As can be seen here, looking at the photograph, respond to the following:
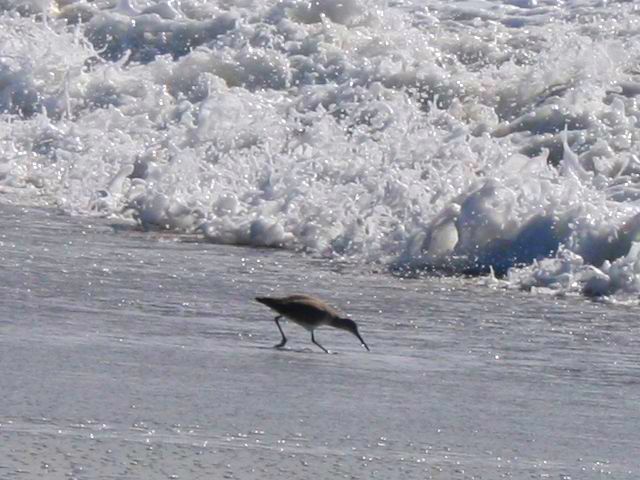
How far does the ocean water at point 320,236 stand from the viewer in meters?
6.23

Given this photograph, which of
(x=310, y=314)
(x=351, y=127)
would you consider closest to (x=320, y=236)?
(x=351, y=127)

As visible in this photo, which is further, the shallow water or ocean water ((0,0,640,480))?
ocean water ((0,0,640,480))

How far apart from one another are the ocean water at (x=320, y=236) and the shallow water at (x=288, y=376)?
0.06 feet

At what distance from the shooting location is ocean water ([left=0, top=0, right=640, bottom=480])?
6.23 metres

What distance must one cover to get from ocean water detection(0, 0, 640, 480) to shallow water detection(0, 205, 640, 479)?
0.02 m

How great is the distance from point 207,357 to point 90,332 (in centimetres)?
64

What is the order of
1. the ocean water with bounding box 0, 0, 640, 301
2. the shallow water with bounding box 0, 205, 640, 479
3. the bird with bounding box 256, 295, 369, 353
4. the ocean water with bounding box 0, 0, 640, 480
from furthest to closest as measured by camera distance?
the ocean water with bounding box 0, 0, 640, 301 < the bird with bounding box 256, 295, 369, 353 < the ocean water with bounding box 0, 0, 640, 480 < the shallow water with bounding box 0, 205, 640, 479

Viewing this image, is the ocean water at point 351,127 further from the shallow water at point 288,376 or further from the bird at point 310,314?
the bird at point 310,314

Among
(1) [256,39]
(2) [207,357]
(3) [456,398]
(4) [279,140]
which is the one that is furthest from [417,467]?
(1) [256,39]

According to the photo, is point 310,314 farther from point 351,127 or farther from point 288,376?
point 351,127

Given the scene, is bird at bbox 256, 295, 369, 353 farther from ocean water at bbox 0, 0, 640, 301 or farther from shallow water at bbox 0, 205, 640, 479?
ocean water at bbox 0, 0, 640, 301

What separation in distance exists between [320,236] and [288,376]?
3.85 m

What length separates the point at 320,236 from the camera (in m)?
11.0

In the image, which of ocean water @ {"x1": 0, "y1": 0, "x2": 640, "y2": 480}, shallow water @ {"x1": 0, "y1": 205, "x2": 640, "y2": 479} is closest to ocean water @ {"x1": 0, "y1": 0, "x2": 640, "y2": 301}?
ocean water @ {"x1": 0, "y1": 0, "x2": 640, "y2": 480}
